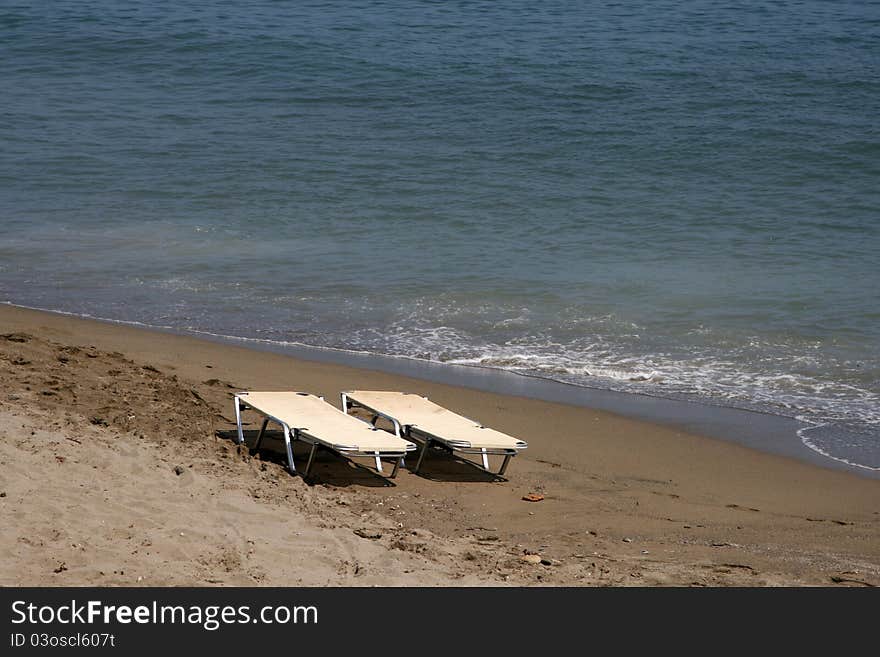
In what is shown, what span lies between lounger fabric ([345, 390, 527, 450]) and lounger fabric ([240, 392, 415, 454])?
1.09 feet

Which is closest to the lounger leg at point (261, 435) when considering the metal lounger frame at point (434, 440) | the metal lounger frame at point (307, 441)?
the metal lounger frame at point (307, 441)

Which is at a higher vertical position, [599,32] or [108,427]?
[599,32]

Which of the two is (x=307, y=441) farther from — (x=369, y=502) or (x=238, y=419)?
(x=369, y=502)

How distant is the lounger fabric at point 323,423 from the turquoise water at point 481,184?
311 centimetres

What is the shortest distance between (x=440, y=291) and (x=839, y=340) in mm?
4546

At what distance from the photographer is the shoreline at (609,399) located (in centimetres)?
911

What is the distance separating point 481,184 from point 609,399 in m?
9.01

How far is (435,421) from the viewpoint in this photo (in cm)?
827

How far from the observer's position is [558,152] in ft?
66.9

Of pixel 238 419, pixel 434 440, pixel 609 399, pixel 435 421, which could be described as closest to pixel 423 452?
pixel 434 440

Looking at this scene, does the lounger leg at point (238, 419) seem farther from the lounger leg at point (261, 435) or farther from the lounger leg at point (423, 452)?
the lounger leg at point (423, 452)
